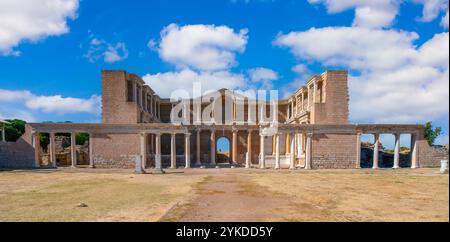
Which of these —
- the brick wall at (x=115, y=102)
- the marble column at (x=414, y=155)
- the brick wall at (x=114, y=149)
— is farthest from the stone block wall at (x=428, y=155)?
the brick wall at (x=115, y=102)

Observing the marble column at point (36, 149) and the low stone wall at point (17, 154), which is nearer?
the marble column at point (36, 149)

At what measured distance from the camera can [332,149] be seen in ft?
108

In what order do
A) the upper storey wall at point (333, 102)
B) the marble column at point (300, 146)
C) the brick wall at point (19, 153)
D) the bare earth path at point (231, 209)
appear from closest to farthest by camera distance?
1. the bare earth path at point (231, 209)
2. the brick wall at point (19, 153)
3. the upper storey wall at point (333, 102)
4. the marble column at point (300, 146)

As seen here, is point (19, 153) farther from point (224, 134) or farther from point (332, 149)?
point (332, 149)

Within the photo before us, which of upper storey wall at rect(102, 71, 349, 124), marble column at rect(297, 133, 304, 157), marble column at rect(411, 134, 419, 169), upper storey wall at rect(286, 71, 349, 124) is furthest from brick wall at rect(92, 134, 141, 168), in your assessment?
marble column at rect(411, 134, 419, 169)

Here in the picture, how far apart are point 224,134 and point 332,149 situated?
1736cm

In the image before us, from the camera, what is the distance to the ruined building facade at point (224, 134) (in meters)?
32.1

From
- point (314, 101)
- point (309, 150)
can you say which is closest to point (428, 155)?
point (309, 150)

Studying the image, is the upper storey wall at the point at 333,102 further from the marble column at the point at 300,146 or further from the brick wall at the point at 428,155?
the brick wall at the point at 428,155

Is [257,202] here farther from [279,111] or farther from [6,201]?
[279,111]

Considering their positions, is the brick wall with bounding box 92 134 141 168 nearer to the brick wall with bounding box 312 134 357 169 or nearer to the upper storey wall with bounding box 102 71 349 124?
the upper storey wall with bounding box 102 71 349 124
